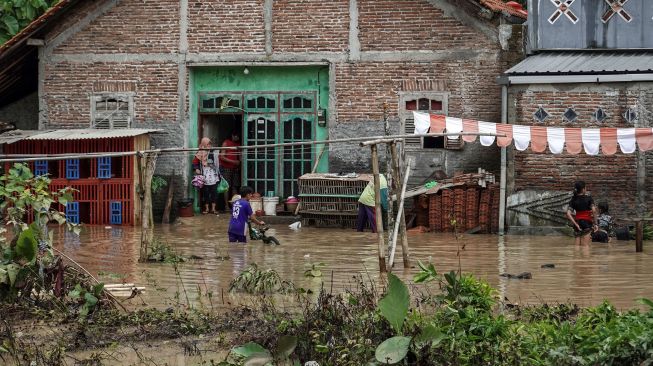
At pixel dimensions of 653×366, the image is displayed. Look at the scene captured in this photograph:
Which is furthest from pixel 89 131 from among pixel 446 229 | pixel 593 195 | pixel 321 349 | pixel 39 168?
pixel 321 349

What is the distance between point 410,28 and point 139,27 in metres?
5.40

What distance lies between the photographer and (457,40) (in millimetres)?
21484

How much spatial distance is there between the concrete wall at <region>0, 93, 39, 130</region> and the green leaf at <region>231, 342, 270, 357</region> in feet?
52.3

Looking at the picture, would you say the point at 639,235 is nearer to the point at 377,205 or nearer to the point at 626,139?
the point at 626,139

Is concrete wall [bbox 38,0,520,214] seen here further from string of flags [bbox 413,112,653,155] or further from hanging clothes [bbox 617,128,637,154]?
hanging clothes [bbox 617,128,637,154]

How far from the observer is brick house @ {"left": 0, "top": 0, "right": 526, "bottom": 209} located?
70.6ft

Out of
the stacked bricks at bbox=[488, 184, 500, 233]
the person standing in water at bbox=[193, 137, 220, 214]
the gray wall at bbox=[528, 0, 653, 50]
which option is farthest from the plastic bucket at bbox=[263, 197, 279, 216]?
the gray wall at bbox=[528, 0, 653, 50]

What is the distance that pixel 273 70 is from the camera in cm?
2278

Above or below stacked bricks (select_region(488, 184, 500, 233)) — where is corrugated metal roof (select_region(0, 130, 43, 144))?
above

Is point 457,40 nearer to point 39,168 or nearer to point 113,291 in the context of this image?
point 39,168

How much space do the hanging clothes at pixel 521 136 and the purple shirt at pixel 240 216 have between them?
4.55 meters

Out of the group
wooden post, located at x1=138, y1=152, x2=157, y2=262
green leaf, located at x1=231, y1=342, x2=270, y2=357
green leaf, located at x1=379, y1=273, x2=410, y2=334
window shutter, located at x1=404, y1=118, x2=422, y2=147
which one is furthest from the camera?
window shutter, located at x1=404, y1=118, x2=422, y2=147

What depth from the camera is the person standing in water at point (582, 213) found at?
1834 cm

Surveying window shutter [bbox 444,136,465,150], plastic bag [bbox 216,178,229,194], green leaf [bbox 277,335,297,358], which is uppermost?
window shutter [bbox 444,136,465,150]
